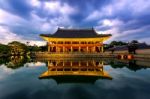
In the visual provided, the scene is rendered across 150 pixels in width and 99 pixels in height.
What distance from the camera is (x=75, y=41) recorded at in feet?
168

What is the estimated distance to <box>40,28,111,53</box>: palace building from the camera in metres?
49.1

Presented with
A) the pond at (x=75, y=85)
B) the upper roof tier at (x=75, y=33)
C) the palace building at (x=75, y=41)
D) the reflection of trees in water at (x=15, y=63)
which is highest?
the upper roof tier at (x=75, y=33)

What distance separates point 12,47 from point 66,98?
53.7 m

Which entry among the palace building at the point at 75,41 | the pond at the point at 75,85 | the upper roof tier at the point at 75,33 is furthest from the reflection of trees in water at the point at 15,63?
the upper roof tier at the point at 75,33

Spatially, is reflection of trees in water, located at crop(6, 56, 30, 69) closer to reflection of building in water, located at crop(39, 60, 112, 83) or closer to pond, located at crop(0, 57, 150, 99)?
reflection of building in water, located at crop(39, 60, 112, 83)

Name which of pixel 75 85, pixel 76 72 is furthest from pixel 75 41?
pixel 75 85

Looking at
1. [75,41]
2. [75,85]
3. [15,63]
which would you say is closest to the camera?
[75,85]

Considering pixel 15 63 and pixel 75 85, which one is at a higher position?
pixel 15 63

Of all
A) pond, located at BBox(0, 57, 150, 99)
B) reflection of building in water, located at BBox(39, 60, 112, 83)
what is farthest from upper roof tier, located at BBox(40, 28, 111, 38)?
pond, located at BBox(0, 57, 150, 99)

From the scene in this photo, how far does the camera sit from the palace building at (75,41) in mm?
49125

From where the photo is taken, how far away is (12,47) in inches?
2306

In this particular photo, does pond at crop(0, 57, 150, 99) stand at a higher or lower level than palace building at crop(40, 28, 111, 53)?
lower

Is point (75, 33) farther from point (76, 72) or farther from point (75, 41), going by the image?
point (76, 72)

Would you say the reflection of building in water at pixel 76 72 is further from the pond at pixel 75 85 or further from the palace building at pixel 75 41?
the palace building at pixel 75 41
